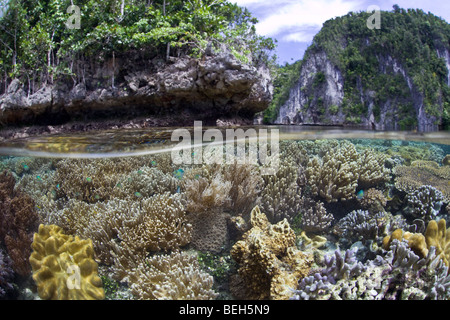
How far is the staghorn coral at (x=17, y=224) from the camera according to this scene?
3799 mm

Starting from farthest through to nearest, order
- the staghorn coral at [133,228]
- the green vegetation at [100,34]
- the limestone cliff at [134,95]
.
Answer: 1. the limestone cliff at [134,95]
2. the green vegetation at [100,34]
3. the staghorn coral at [133,228]

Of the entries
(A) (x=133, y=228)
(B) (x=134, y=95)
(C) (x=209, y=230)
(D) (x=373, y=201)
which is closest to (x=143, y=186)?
(A) (x=133, y=228)

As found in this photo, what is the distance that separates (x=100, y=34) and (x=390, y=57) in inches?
2179

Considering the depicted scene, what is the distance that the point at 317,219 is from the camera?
172 inches

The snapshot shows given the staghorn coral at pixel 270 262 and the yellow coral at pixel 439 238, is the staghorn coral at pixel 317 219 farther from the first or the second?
the yellow coral at pixel 439 238

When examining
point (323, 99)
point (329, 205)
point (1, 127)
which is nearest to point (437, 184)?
point (329, 205)

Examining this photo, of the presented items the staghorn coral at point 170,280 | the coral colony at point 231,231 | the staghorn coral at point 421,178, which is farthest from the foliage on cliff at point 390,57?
the staghorn coral at point 170,280

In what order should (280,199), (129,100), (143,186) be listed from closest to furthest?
A: (280,199) < (143,186) < (129,100)

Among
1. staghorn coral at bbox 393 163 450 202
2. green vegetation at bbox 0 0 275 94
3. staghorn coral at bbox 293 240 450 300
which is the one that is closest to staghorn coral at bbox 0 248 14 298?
staghorn coral at bbox 293 240 450 300

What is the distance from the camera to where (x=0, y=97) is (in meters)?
15.8

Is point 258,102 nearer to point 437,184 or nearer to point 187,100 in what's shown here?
point 187,100

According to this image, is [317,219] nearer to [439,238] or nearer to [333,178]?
[333,178]

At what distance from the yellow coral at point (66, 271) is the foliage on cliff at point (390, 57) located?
91.0 feet
